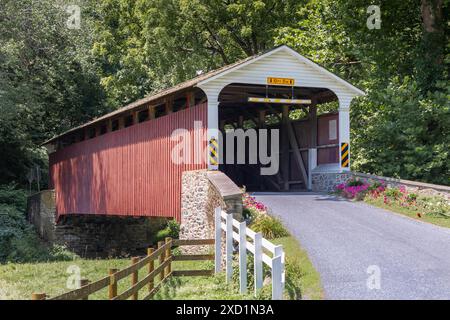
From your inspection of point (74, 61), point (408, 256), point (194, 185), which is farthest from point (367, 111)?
point (74, 61)

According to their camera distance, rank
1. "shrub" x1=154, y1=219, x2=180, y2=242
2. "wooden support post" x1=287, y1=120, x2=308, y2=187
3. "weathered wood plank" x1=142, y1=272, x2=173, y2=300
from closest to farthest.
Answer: "weathered wood plank" x1=142, y1=272, x2=173, y2=300 < "wooden support post" x1=287, y1=120, x2=308, y2=187 < "shrub" x1=154, y1=219, x2=180, y2=242

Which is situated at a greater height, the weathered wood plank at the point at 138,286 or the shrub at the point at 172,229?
the weathered wood plank at the point at 138,286

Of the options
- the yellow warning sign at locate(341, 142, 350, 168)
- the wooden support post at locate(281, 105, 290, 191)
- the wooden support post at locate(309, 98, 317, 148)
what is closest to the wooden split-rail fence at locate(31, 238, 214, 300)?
the yellow warning sign at locate(341, 142, 350, 168)

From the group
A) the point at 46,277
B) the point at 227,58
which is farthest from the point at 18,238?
the point at 227,58

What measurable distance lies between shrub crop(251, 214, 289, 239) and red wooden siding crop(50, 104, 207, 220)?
3.79 metres

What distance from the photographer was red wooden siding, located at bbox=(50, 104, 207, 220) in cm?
1641

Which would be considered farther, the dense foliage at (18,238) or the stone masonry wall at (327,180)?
the dense foliage at (18,238)

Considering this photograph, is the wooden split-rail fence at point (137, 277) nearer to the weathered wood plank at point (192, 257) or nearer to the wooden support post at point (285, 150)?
the weathered wood plank at point (192, 257)

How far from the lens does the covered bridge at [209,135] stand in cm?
1580

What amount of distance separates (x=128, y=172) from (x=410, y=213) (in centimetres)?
903

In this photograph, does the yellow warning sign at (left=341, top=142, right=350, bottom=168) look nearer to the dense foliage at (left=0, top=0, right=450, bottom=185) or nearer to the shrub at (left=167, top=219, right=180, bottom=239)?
the dense foliage at (left=0, top=0, right=450, bottom=185)

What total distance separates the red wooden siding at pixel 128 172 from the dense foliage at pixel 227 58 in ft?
9.88

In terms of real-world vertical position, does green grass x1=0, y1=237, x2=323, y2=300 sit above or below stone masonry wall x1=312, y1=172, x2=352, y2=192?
below

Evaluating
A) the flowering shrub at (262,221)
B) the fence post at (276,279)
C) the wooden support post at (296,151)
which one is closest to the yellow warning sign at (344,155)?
the wooden support post at (296,151)
